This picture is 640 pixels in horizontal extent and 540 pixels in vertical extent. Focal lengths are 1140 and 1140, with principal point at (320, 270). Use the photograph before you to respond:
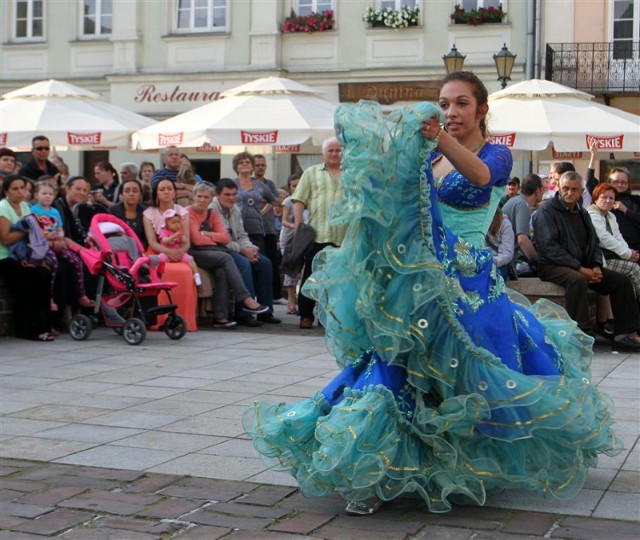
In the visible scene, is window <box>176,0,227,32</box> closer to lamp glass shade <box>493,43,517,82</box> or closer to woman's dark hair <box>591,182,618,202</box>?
lamp glass shade <box>493,43,517,82</box>


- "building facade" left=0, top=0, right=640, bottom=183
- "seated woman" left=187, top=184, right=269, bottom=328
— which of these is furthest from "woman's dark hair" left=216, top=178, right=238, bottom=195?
"building facade" left=0, top=0, right=640, bottom=183

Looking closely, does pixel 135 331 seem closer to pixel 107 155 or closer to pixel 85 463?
pixel 85 463

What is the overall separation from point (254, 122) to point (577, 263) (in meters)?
5.66

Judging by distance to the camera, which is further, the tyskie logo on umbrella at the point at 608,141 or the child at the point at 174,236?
the tyskie logo on umbrella at the point at 608,141

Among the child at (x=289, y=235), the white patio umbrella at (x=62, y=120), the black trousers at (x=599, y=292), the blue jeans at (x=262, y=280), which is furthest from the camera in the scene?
the white patio umbrella at (x=62, y=120)

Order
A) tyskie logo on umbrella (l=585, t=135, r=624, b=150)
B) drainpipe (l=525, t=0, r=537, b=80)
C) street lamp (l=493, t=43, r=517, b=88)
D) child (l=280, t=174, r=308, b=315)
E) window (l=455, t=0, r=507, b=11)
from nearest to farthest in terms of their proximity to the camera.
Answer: child (l=280, t=174, r=308, b=315)
tyskie logo on umbrella (l=585, t=135, r=624, b=150)
street lamp (l=493, t=43, r=517, b=88)
drainpipe (l=525, t=0, r=537, b=80)
window (l=455, t=0, r=507, b=11)

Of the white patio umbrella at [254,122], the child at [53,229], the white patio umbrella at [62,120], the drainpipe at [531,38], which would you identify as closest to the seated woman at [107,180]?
the white patio umbrella at [254,122]

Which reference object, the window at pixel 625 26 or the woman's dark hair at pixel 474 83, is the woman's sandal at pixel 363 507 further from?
the window at pixel 625 26

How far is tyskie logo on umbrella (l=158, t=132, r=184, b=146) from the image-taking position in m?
15.3

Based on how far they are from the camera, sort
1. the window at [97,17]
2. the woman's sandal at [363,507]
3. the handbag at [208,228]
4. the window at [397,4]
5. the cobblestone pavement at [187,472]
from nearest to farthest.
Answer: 1. the cobblestone pavement at [187,472]
2. the woman's sandal at [363,507]
3. the handbag at [208,228]
4. the window at [397,4]
5. the window at [97,17]

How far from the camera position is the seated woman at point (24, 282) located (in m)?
11.1

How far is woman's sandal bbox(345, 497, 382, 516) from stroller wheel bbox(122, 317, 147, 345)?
20.5ft

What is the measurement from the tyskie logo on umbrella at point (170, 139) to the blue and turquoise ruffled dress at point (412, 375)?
1061 centimetres

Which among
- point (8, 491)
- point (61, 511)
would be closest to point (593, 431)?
point (61, 511)
